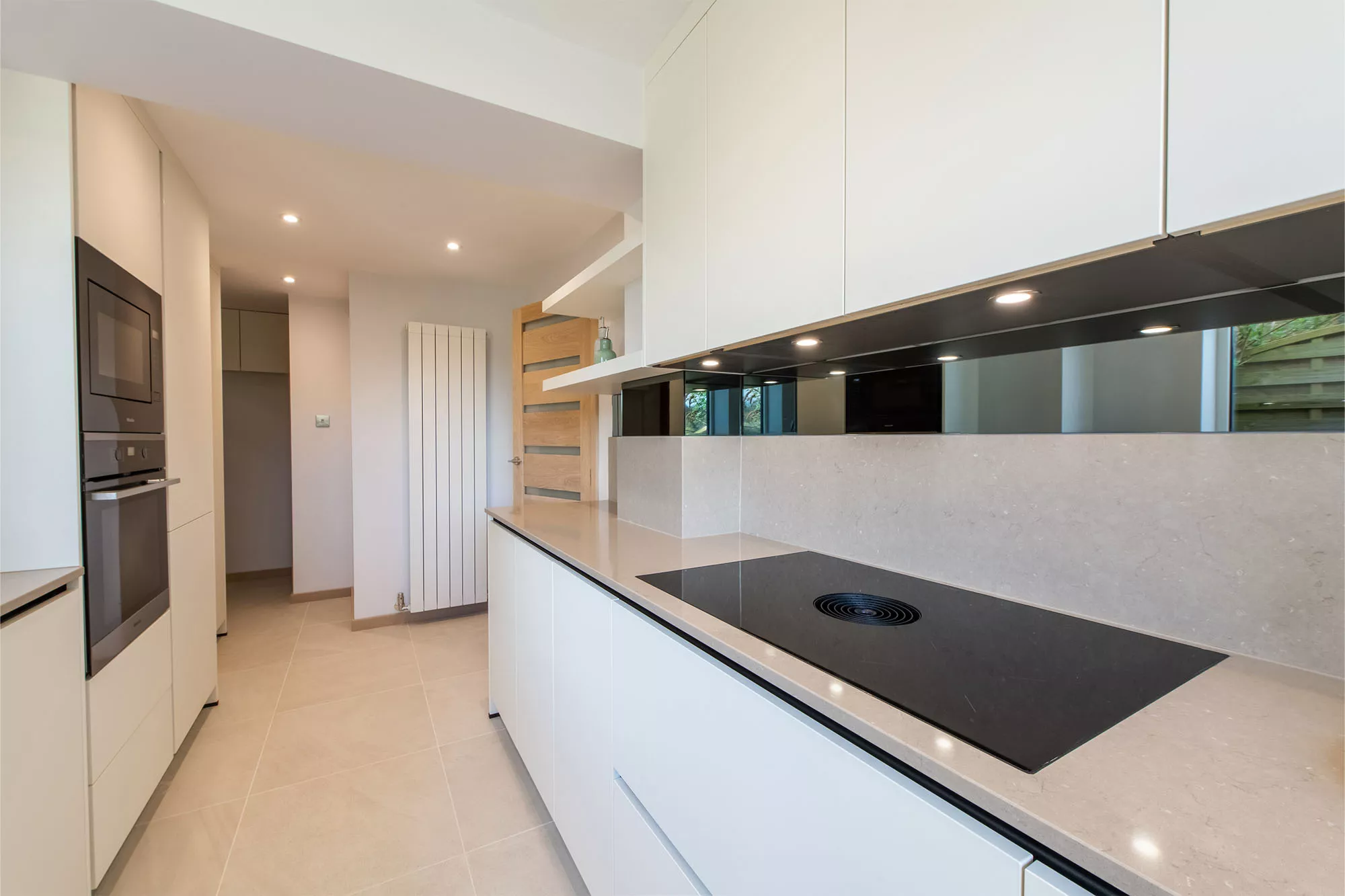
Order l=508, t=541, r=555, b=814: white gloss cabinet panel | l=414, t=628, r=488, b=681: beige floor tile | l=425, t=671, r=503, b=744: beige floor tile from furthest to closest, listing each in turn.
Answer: l=414, t=628, r=488, b=681: beige floor tile → l=425, t=671, r=503, b=744: beige floor tile → l=508, t=541, r=555, b=814: white gloss cabinet panel

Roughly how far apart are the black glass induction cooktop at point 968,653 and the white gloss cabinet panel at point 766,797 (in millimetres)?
91

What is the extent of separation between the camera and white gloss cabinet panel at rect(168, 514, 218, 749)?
6.54 feet

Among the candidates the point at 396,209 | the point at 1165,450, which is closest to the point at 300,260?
the point at 396,209

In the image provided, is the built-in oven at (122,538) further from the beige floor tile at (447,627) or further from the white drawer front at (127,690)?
the beige floor tile at (447,627)

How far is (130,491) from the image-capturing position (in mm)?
1585

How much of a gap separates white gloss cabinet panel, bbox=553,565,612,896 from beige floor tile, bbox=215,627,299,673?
2.51 m

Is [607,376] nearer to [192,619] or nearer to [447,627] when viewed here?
[192,619]

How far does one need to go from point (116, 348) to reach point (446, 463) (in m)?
2.29

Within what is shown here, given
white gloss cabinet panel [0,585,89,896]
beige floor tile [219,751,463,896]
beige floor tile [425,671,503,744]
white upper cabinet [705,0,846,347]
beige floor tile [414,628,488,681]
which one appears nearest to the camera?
white upper cabinet [705,0,846,347]

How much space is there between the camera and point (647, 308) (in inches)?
63.1

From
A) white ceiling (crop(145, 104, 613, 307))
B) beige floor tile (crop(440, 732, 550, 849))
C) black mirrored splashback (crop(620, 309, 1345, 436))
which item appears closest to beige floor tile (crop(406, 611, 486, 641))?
beige floor tile (crop(440, 732, 550, 849))

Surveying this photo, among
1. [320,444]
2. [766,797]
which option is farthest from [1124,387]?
[320,444]

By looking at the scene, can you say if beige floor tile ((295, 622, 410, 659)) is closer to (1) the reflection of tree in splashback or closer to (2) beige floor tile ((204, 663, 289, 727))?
(2) beige floor tile ((204, 663, 289, 727))

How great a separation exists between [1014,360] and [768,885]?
41.7 inches
